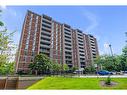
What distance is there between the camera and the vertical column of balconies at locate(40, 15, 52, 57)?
35128 millimetres

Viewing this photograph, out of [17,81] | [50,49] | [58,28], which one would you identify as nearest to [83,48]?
[58,28]

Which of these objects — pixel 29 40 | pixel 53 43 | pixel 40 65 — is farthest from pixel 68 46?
pixel 40 65

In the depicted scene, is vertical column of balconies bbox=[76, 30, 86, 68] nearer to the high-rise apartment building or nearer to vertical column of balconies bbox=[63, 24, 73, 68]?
the high-rise apartment building

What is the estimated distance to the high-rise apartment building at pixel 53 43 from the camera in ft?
106

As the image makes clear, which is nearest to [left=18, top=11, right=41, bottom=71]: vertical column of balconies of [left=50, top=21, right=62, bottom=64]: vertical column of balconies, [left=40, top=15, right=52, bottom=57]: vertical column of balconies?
[left=40, top=15, right=52, bottom=57]: vertical column of balconies

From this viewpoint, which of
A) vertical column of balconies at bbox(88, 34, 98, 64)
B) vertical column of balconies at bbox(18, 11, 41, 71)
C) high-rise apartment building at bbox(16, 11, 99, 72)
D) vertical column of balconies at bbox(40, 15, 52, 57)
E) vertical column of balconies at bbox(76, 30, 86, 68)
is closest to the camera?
vertical column of balconies at bbox(18, 11, 41, 71)

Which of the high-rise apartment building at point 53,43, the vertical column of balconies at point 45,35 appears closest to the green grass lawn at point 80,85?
the high-rise apartment building at point 53,43

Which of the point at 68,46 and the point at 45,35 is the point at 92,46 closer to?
the point at 68,46

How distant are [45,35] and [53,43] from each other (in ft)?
7.65

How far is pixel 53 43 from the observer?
123 feet

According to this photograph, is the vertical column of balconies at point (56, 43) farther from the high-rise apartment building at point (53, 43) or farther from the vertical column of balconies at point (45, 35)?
the vertical column of balconies at point (45, 35)
